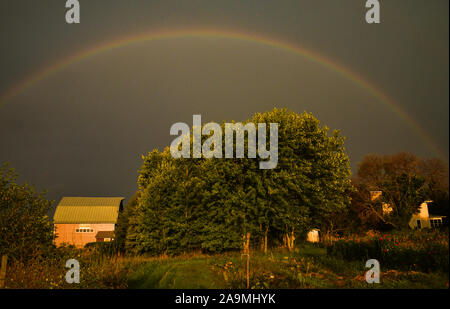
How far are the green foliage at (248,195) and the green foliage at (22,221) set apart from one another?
45.7 ft

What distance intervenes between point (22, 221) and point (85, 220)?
61649mm

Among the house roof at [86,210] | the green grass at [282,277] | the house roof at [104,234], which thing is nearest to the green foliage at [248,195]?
the green grass at [282,277]

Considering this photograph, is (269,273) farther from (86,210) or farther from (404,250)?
(86,210)

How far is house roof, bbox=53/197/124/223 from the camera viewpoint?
70562 millimetres

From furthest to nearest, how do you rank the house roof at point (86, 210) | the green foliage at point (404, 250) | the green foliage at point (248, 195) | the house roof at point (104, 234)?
1. the house roof at point (86, 210)
2. the house roof at point (104, 234)
3. the green foliage at point (248, 195)
4. the green foliage at point (404, 250)

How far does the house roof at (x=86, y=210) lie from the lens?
2778 inches

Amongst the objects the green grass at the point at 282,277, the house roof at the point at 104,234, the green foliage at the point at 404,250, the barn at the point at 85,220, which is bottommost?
the house roof at the point at 104,234

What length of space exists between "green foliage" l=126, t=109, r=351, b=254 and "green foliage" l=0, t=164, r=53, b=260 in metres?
13.9

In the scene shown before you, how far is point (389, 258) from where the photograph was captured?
1516 cm

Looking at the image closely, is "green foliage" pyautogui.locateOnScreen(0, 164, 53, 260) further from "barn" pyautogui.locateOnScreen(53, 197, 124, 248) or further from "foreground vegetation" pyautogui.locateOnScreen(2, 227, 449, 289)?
"barn" pyautogui.locateOnScreen(53, 197, 124, 248)

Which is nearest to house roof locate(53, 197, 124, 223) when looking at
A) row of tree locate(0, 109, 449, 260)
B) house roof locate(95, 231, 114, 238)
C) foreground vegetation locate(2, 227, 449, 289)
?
house roof locate(95, 231, 114, 238)

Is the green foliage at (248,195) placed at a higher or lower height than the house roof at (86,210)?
higher

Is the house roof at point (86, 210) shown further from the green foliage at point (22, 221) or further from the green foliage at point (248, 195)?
the green foliage at point (22, 221)

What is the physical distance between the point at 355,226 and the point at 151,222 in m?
27.4
